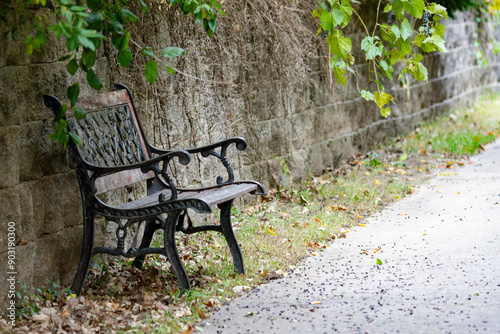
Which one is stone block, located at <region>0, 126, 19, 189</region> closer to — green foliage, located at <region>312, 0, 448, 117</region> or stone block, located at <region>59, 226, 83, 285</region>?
stone block, located at <region>59, 226, 83, 285</region>

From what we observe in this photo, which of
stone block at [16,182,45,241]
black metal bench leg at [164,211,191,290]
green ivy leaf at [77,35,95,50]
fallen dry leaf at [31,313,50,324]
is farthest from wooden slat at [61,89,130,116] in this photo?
fallen dry leaf at [31,313,50,324]

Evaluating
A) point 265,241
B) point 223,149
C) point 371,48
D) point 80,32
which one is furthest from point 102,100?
point 371,48

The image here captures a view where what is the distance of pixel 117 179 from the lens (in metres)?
3.62

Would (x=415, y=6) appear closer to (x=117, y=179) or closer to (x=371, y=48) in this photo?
(x=371, y=48)

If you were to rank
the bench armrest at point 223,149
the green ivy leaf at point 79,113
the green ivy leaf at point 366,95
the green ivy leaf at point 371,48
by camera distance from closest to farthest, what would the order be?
1. the green ivy leaf at point 79,113
2. the bench armrest at point 223,149
3. the green ivy leaf at point 371,48
4. the green ivy leaf at point 366,95

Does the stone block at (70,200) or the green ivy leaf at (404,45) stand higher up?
the green ivy leaf at (404,45)

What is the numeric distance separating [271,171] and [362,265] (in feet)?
6.69

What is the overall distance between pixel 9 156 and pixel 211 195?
1090 millimetres

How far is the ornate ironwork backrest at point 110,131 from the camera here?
3.50 m

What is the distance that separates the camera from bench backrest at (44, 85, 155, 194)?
3.50 metres

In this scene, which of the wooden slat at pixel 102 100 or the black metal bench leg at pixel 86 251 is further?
the wooden slat at pixel 102 100

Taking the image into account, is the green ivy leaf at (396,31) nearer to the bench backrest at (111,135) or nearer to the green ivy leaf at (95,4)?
the bench backrest at (111,135)

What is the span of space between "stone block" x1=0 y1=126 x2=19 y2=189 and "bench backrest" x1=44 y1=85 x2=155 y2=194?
0.95 ft

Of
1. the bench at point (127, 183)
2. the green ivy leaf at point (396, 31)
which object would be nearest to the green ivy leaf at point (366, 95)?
the green ivy leaf at point (396, 31)
